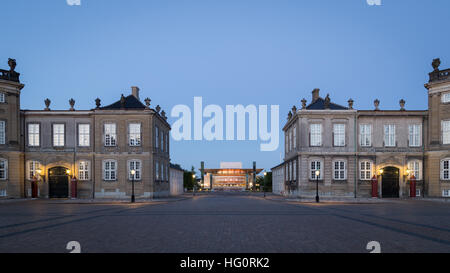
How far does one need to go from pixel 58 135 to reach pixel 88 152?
4.41 m

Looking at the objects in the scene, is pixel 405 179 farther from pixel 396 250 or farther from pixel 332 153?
pixel 396 250

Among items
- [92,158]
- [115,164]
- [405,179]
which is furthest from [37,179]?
[405,179]

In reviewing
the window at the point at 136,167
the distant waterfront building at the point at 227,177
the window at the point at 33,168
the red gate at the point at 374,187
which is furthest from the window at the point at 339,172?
the distant waterfront building at the point at 227,177

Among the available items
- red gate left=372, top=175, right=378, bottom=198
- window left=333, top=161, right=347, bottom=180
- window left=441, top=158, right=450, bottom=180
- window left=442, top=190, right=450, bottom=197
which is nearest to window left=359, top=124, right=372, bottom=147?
window left=333, top=161, right=347, bottom=180

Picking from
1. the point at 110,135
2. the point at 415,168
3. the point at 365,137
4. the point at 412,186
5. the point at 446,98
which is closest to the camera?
the point at 446,98

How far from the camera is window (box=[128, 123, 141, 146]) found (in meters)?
41.4

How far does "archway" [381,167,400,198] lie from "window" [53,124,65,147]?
133 ft

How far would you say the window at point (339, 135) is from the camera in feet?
139

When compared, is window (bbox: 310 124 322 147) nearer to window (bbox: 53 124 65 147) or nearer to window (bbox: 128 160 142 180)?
window (bbox: 128 160 142 180)

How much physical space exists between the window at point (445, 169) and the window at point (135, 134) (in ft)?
117

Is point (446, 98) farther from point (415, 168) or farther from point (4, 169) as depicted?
point (4, 169)

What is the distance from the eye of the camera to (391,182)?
42438mm

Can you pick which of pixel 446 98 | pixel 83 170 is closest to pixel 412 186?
pixel 446 98
